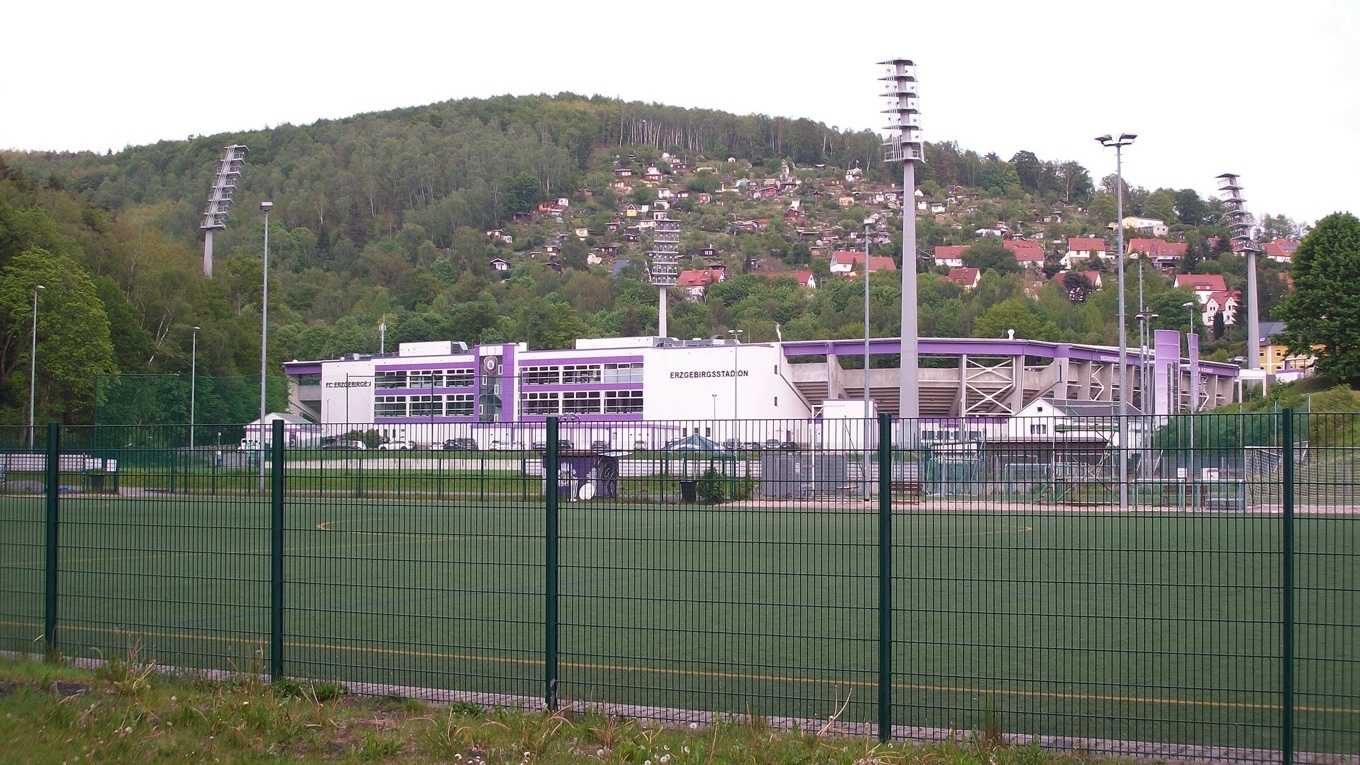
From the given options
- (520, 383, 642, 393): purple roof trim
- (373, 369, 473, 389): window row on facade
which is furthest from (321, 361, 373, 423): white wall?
(520, 383, 642, 393): purple roof trim

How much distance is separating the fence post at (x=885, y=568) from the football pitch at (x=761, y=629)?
0.15 meters

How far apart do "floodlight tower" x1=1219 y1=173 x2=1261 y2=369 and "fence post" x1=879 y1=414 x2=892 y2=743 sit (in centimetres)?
11199

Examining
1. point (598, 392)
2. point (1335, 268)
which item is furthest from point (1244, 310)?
point (598, 392)

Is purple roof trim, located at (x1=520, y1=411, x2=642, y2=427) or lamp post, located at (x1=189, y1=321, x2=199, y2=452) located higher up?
lamp post, located at (x1=189, y1=321, x2=199, y2=452)

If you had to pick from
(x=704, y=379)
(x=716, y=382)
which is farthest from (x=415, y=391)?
(x=716, y=382)

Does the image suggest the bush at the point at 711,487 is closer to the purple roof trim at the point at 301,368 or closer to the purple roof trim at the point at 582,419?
the purple roof trim at the point at 582,419

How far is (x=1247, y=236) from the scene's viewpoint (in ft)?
394

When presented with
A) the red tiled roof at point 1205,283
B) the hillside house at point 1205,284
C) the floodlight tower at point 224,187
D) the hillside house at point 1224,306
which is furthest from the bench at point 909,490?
the red tiled roof at point 1205,283

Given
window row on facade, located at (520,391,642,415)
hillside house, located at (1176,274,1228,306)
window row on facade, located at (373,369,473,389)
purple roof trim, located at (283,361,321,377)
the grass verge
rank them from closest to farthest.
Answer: the grass verge, window row on facade, located at (520,391,642,415), window row on facade, located at (373,369,473,389), purple roof trim, located at (283,361,321,377), hillside house, located at (1176,274,1228,306)

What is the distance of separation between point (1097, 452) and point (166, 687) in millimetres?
7671

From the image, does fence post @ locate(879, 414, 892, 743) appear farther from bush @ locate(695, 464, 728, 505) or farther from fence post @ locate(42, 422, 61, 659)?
fence post @ locate(42, 422, 61, 659)

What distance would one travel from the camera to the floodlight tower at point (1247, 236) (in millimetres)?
110188

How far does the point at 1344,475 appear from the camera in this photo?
7566mm

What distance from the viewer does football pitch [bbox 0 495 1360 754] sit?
8688 mm
